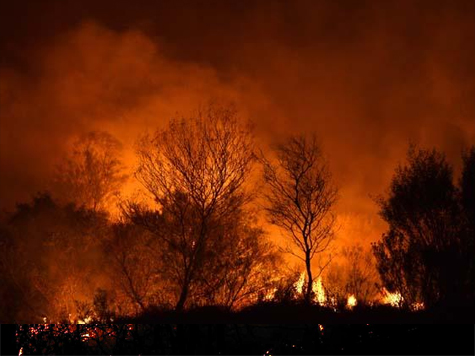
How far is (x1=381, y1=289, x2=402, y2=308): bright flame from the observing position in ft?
50.6

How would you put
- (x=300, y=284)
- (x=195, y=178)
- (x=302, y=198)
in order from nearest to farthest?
1. (x=300, y=284)
2. (x=195, y=178)
3. (x=302, y=198)

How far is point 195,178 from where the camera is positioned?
58.6ft

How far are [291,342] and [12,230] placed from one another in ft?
72.6

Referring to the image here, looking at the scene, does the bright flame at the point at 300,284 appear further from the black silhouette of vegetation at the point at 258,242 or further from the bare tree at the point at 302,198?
the bare tree at the point at 302,198

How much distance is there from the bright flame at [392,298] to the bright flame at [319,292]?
1797 mm

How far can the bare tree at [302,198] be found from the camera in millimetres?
18078

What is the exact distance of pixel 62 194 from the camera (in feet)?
85.0

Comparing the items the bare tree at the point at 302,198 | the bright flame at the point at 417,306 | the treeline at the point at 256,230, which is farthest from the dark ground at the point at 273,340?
the bare tree at the point at 302,198

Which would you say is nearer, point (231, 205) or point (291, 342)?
point (291, 342)

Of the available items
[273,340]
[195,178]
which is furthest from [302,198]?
[273,340]

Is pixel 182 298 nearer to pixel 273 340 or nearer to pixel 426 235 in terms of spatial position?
pixel 426 235

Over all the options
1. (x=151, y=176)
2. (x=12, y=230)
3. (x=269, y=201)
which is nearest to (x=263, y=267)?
(x=269, y=201)

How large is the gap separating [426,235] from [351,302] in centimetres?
311

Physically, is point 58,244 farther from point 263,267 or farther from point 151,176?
point 263,267
